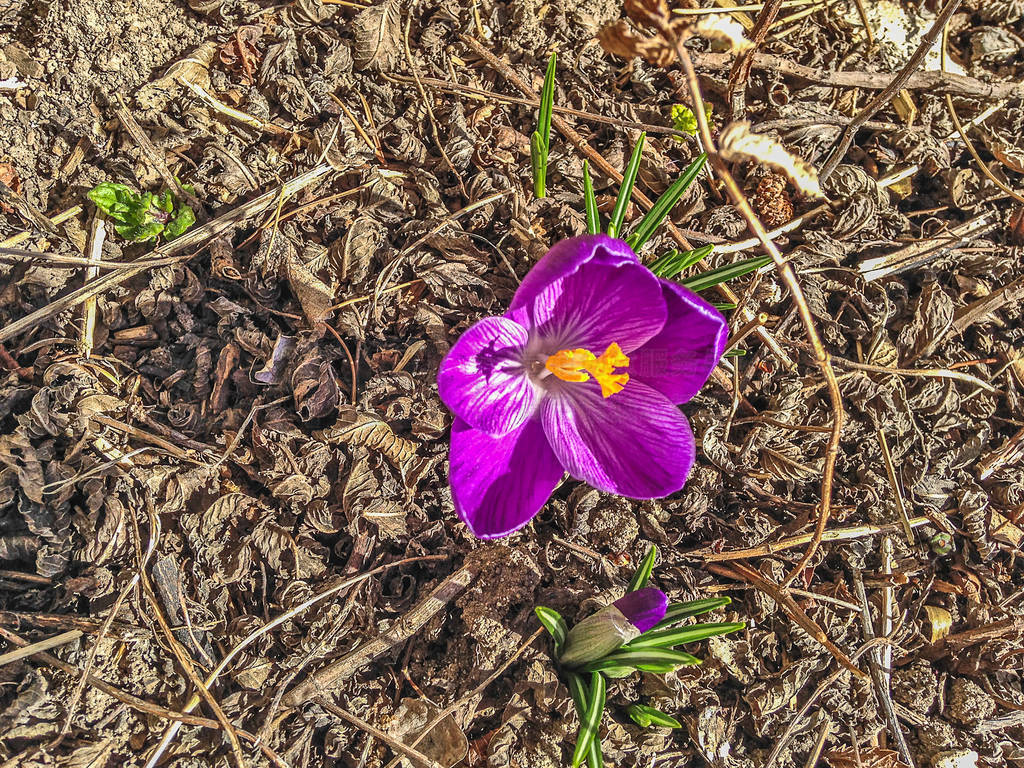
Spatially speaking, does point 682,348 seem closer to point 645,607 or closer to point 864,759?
point 645,607

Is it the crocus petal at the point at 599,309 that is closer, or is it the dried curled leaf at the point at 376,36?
the crocus petal at the point at 599,309

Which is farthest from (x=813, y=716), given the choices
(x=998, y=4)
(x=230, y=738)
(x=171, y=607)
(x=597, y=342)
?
(x=998, y=4)

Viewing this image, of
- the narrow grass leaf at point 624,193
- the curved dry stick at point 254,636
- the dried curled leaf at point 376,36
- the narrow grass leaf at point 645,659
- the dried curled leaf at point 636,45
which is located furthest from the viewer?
the dried curled leaf at point 376,36

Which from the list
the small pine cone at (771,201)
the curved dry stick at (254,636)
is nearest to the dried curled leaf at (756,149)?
the small pine cone at (771,201)

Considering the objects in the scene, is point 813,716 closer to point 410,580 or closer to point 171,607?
point 410,580

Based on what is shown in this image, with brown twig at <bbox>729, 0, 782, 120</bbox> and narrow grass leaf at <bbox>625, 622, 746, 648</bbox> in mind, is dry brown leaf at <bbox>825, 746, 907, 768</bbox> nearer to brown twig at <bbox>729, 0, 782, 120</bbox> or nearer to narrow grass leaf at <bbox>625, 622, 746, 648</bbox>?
narrow grass leaf at <bbox>625, 622, 746, 648</bbox>

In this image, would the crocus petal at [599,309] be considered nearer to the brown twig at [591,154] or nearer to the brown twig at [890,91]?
the brown twig at [591,154]

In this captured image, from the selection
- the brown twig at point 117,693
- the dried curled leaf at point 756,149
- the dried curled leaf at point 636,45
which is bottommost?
the brown twig at point 117,693

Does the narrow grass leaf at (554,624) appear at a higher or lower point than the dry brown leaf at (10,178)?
lower
